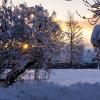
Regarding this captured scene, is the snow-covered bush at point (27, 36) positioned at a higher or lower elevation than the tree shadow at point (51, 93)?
higher

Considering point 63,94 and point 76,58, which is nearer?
point 63,94

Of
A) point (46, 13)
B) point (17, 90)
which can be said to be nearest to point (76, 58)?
point (46, 13)

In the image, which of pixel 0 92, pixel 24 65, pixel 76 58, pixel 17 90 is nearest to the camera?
pixel 0 92

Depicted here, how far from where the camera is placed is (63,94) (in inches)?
512

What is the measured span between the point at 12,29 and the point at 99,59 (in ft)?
16.7

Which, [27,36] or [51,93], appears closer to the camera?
[51,93]

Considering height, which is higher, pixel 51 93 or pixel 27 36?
pixel 27 36

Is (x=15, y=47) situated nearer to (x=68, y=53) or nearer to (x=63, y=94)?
(x=63, y=94)

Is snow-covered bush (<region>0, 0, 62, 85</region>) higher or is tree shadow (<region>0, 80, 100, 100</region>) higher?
snow-covered bush (<region>0, 0, 62, 85</region>)

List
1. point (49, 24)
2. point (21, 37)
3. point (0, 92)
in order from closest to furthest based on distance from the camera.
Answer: point (0, 92) < point (21, 37) < point (49, 24)

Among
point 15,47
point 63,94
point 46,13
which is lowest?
point 63,94

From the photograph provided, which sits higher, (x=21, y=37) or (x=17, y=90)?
(x=21, y=37)

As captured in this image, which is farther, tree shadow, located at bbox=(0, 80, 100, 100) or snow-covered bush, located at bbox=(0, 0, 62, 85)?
snow-covered bush, located at bbox=(0, 0, 62, 85)

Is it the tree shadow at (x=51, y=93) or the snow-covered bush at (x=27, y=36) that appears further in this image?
the snow-covered bush at (x=27, y=36)
